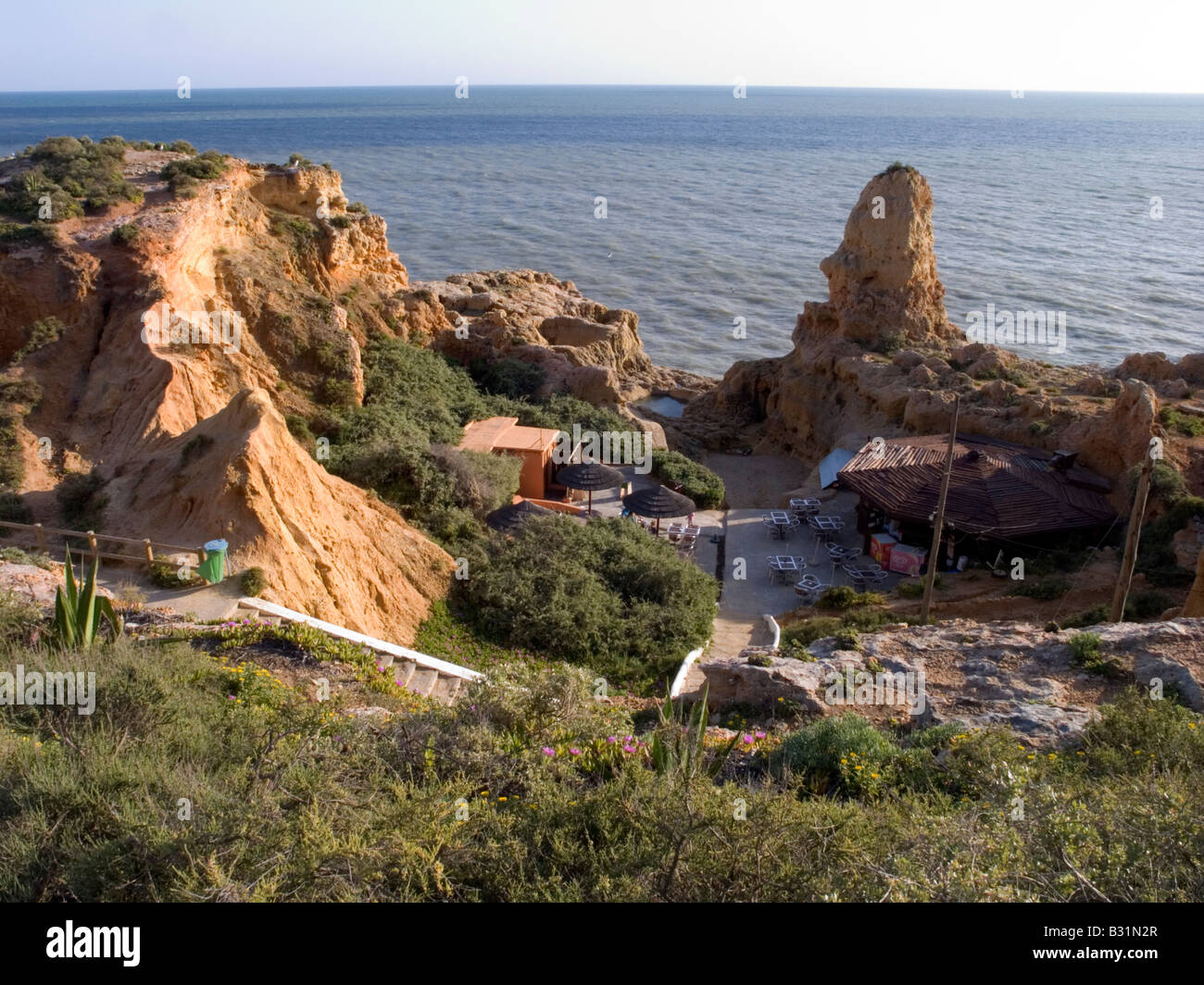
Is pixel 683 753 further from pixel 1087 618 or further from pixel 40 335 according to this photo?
pixel 40 335

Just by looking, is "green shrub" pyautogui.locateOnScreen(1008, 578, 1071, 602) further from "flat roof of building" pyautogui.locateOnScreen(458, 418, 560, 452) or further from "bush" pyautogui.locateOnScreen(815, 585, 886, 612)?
"flat roof of building" pyautogui.locateOnScreen(458, 418, 560, 452)

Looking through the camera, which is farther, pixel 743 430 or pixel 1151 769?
pixel 743 430

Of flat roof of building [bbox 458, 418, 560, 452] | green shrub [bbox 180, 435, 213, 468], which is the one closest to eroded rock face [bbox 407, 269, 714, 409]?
flat roof of building [bbox 458, 418, 560, 452]

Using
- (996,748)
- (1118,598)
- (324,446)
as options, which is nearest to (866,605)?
(1118,598)

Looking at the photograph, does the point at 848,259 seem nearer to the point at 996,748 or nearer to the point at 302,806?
the point at 996,748

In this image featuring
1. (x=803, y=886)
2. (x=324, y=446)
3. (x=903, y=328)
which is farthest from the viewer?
(x=903, y=328)

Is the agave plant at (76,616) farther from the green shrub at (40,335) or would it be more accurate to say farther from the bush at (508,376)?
the bush at (508,376)
